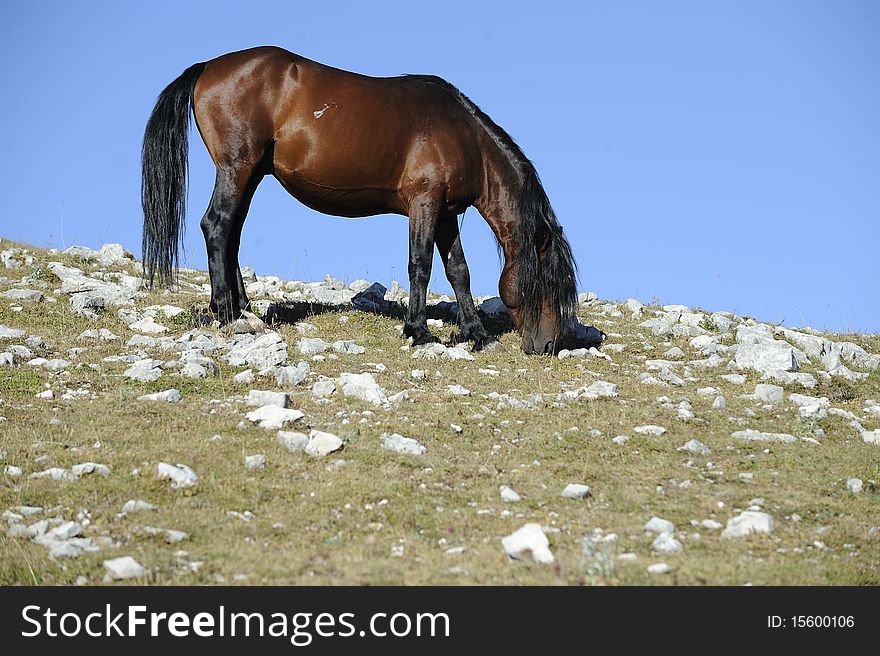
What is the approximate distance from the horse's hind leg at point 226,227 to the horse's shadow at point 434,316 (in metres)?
0.85

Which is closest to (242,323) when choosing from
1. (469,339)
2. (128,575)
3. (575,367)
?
(469,339)

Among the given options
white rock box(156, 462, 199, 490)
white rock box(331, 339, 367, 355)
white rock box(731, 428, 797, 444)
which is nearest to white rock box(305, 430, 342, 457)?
white rock box(156, 462, 199, 490)

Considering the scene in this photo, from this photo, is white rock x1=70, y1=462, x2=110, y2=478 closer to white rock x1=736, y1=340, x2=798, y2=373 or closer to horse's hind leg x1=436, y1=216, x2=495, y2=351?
horse's hind leg x1=436, y1=216, x2=495, y2=351

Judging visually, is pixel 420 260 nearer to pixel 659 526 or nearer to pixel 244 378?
pixel 244 378

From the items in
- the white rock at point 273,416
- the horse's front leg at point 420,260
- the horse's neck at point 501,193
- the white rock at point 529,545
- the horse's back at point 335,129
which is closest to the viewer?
the white rock at point 529,545

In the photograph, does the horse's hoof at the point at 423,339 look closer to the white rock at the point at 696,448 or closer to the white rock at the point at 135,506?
the white rock at the point at 696,448

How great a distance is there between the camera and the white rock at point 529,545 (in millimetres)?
4855

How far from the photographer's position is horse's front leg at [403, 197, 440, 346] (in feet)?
35.1

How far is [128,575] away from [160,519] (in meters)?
0.78

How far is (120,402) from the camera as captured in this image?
782 centimetres

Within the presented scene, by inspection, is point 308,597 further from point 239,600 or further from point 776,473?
point 776,473

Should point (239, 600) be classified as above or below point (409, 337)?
below

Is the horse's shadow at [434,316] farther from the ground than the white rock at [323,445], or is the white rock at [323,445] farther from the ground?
the horse's shadow at [434,316]

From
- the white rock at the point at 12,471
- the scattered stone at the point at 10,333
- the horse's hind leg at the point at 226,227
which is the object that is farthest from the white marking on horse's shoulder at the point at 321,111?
the white rock at the point at 12,471
